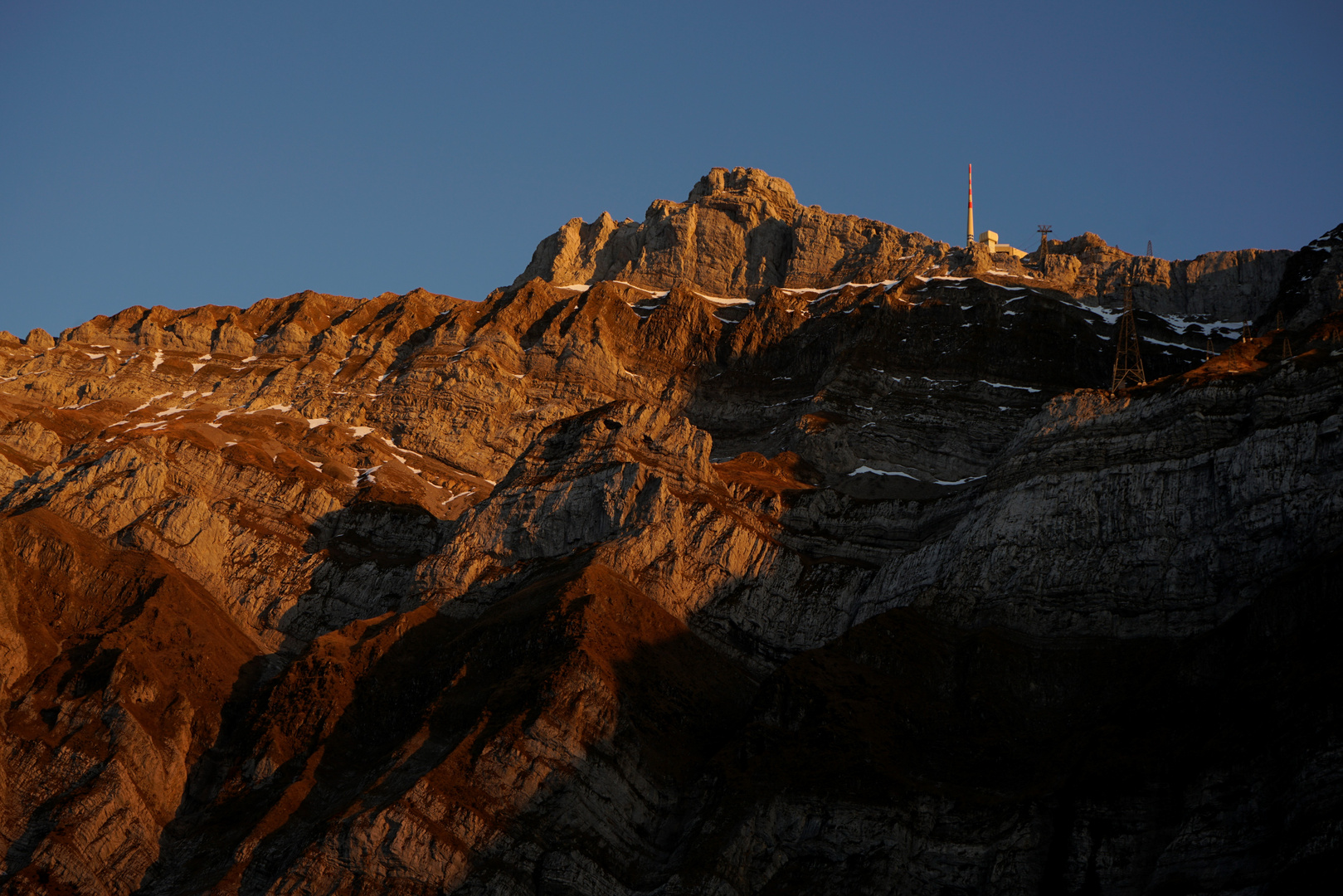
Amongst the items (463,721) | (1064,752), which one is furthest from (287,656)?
(1064,752)

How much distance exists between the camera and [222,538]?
150000mm

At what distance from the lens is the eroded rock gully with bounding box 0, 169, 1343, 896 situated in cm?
10050

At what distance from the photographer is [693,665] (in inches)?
4966

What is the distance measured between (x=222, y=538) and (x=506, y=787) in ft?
176

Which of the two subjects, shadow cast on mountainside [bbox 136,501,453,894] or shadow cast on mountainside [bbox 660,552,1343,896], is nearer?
shadow cast on mountainside [bbox 660,552,1343,896]

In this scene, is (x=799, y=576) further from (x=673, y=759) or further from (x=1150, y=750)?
(x=1150, y=750)

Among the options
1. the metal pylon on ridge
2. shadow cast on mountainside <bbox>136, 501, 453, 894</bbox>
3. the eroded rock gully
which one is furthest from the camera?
the metal pylon on ridge

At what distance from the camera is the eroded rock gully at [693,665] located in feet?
330

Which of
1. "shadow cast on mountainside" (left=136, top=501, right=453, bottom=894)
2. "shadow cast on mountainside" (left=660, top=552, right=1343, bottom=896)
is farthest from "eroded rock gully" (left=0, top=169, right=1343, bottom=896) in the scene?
"shadow cast on mountainside" (left=136, top=501, right=453, bottom=894)

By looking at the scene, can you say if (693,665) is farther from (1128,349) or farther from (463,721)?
(1128,349)

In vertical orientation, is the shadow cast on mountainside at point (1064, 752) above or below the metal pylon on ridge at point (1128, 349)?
below

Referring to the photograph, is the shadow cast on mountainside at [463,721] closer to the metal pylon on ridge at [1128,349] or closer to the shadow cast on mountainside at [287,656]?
the shadow cast on mountainside at [287,656]

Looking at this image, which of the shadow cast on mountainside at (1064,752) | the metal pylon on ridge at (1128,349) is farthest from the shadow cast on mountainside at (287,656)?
the metal pylon on ridge at (1128,349)

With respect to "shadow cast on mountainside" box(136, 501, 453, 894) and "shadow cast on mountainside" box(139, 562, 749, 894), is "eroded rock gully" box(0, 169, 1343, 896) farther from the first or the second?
"shadow cast on mountainside" box(136, 501, 453, 894)
